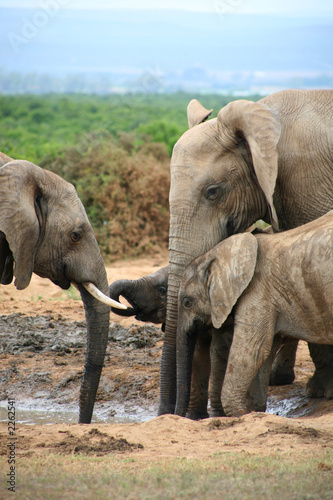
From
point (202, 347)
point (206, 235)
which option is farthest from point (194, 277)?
point (202, 347)

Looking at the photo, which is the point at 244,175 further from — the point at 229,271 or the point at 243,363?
the point at 243,363

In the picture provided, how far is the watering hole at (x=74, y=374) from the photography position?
6.19 m

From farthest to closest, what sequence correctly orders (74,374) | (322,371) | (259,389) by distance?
(74,374) → (322,371) → (259,389)

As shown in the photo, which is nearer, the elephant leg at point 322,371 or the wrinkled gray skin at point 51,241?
the wrinkled gray skin at point 51,241

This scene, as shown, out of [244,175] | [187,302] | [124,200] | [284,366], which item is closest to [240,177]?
[244,175]

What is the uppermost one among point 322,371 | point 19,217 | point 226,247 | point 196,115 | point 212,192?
point 196,115

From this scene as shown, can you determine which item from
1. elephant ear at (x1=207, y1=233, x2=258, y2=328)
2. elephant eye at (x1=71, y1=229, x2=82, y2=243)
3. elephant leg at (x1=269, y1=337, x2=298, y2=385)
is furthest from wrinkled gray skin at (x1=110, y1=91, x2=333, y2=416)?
elephant leg at (x1=269, y1=337, x2=298, y2=385)

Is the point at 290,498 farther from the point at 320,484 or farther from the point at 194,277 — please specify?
the point at 194,277

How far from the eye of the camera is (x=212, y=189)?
5.25 m

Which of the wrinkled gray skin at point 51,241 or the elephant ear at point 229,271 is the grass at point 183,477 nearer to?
the elephant ear at point 229,271

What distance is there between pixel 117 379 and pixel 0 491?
3.44 m

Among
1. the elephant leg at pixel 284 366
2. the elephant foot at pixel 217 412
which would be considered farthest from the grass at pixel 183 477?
the elephant leg at pixel 284 366

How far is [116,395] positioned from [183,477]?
3153mm

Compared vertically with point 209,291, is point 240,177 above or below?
above
